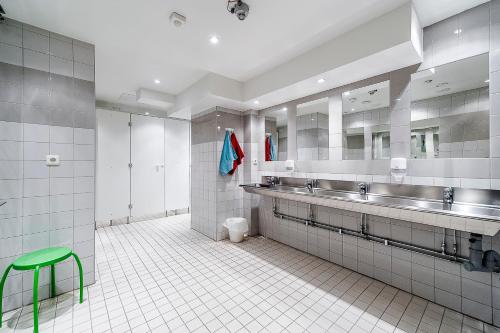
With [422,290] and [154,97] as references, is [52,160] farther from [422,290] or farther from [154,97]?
[422,290]

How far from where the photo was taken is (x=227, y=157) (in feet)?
11.6

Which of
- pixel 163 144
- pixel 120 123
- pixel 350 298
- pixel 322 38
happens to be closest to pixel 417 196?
pixel 350 298

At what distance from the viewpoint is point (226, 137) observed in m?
3.60

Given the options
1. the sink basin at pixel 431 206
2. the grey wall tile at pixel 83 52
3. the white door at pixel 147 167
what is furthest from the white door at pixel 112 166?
the sink basin at pixel 431 206

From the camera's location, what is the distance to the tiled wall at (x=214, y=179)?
3.58 metres

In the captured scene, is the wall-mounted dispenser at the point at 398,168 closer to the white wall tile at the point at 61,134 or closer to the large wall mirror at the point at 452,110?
the large wall mirror at the point at 452,110

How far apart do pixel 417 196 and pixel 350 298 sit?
1.19 metres

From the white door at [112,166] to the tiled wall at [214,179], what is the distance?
160cm

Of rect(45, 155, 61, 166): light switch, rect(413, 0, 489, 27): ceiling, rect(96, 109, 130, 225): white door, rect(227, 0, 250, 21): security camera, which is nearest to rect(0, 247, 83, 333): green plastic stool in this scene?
rect(45, 155, 61, 166): light switch

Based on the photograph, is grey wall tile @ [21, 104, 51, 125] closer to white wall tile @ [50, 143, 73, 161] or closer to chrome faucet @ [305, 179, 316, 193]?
white wall tile @ [50, 143, 73, 161]

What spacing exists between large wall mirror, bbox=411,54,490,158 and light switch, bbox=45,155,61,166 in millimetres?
3574

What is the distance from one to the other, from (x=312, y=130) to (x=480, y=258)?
2.11 m

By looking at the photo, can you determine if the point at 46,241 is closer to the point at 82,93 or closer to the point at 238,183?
the point at 82,93

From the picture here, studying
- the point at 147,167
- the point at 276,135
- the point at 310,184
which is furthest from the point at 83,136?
the point at 310,184
